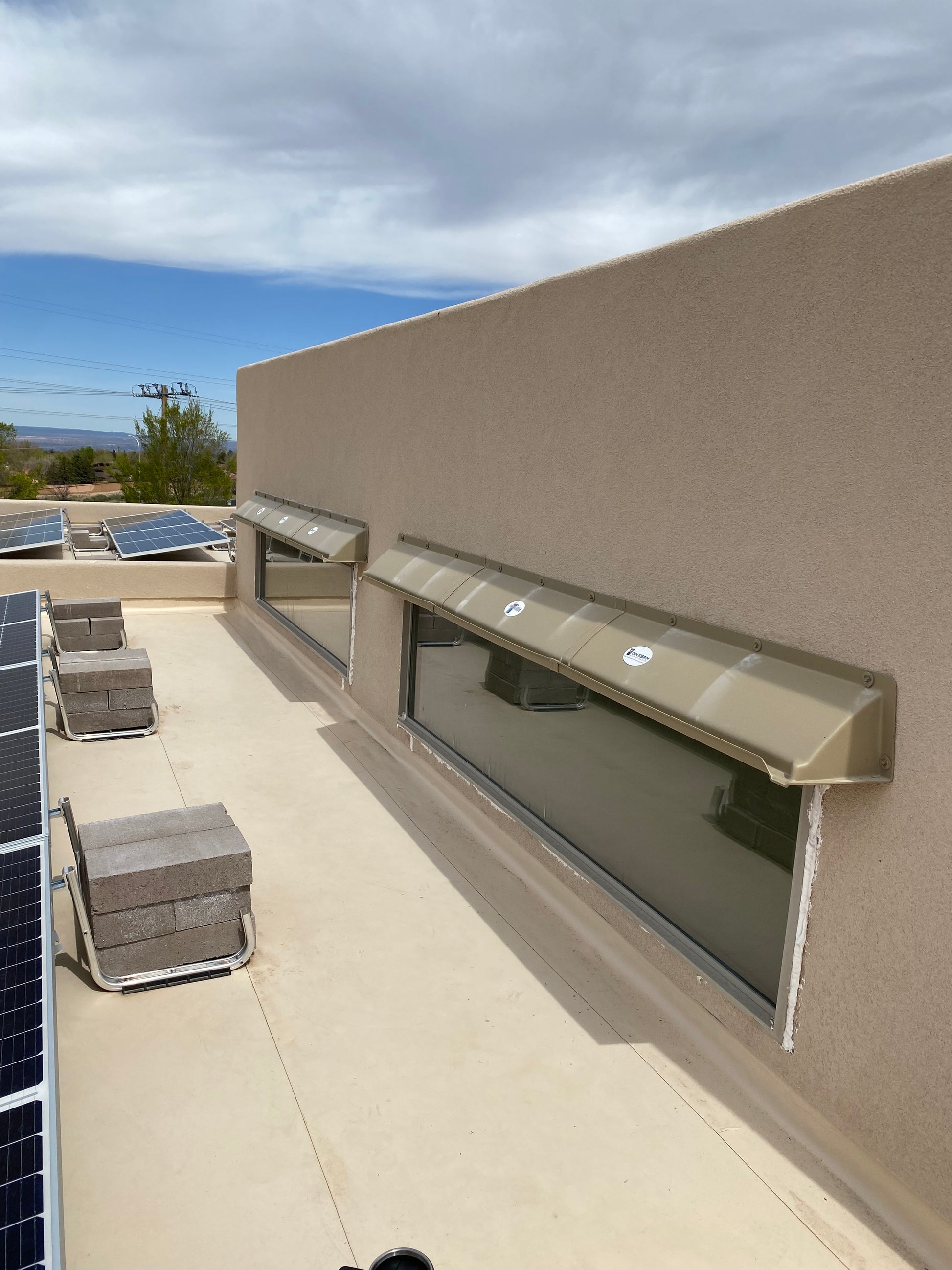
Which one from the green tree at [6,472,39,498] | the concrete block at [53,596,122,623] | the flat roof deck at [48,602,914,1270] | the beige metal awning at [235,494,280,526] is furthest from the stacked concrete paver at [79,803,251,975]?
the green tree at [6,472,39,498]

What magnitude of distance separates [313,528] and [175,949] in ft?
23.4

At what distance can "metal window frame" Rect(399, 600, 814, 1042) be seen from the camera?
463 centimetres

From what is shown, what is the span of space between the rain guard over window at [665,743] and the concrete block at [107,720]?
12.3ft

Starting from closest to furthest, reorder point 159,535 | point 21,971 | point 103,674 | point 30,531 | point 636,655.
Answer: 1. point 21,971
2. point 636,655
3. point 103,674
4. point 30,531
5. point 159,535

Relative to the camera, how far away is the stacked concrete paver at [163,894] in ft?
17.5

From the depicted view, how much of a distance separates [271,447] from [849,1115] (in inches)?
520

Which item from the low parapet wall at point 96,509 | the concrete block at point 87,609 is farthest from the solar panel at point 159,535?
the concrete block at point 87,609

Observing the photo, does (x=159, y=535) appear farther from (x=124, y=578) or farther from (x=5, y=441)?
(x=5, y=441)

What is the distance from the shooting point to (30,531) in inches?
746

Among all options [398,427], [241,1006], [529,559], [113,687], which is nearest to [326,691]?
[113,687]

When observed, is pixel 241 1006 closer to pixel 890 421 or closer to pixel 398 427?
pixel 890 421

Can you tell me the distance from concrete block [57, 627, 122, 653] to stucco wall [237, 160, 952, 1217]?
8.09m

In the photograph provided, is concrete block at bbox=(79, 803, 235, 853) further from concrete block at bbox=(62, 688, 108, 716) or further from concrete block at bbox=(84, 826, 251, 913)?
concrete block at bbox=(62, 688, 108, 716)

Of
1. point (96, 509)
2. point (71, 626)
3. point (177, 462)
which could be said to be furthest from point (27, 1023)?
point (177, 462)
